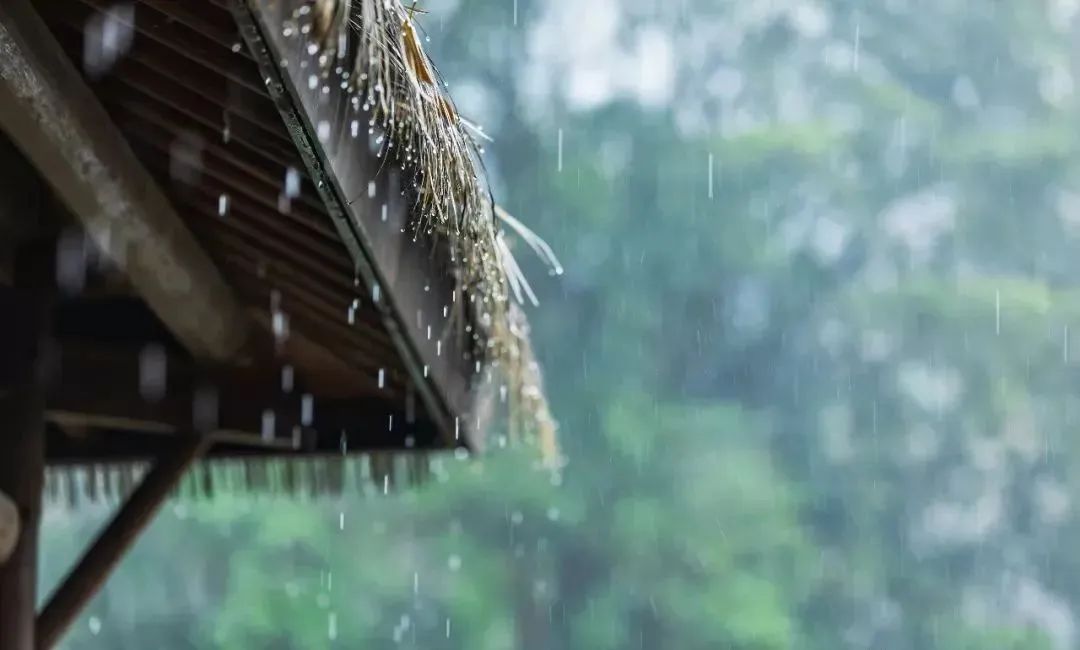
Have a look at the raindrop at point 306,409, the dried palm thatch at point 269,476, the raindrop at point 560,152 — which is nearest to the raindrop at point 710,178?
the raindrop at point 560,152

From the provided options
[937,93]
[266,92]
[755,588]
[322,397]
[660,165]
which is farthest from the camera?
[937,93]

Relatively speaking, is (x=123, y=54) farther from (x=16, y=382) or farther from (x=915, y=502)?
(x=915, y=502)

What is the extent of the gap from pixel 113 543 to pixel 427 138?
108 cm

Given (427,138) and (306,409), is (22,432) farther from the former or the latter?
(427,138)

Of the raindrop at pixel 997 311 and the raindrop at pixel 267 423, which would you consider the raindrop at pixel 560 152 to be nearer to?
A: the raindrop at pixel 997 311

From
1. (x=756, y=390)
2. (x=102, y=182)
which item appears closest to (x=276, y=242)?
(x=102, y=182)

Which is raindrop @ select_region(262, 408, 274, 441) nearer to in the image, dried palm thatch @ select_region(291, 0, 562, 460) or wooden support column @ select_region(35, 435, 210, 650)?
wooden support column @ select_region(35, 435, 210, 650)

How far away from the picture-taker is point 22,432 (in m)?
1.85

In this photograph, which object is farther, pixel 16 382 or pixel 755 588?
pixel 755 588

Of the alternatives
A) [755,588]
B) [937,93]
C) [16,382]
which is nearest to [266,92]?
[16,382]

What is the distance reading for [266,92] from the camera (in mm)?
1246

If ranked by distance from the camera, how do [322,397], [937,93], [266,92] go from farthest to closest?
1. [937,93]
2. [322,397]
3. [266,92]

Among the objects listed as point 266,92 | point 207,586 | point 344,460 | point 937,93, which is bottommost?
point 207,586

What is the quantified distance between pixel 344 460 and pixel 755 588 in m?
7.15
